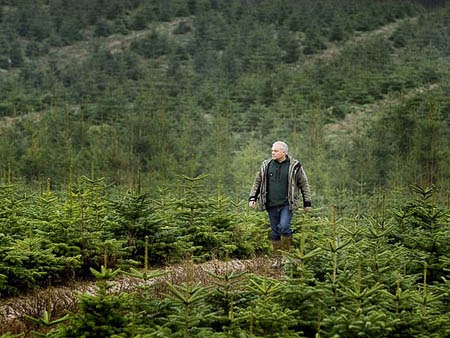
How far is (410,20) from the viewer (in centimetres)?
6525

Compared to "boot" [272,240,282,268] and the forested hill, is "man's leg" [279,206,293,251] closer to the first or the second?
"boot" [272,240,282,268]

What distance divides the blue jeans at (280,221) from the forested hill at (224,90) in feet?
18.6

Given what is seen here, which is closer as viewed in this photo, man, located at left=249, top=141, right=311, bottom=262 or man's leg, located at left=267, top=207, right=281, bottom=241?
man, located at left=249, top=141, right=311, bottom=262

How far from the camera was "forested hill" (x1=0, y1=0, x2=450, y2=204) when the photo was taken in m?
29.1

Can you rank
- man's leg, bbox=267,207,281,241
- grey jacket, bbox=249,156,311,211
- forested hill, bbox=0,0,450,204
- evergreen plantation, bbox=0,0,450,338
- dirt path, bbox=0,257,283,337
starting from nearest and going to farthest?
evergreen plantation, bbox=0,0,450,338, dirt path, bbox=0,257,283,337, grey jacket, bbox=249,156,311,211, man's leg, bbox=267,207,281,241, forested hill, bbox=0,0,450,204

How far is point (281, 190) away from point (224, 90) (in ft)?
121

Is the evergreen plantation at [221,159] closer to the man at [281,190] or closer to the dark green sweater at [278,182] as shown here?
the man at [281,190]

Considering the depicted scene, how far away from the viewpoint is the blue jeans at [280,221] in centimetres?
1111

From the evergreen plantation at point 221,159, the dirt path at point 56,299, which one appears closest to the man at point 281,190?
the evergreen plantation at point 221,159

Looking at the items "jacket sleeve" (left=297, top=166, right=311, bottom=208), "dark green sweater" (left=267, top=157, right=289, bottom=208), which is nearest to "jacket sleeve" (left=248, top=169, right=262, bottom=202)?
"dark green sweater" (left=267, top=157, right=289, bottom=208)

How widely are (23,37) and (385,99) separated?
33219 millimetres

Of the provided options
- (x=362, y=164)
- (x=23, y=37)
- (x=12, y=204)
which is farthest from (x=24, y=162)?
→ (x=23, y=37)

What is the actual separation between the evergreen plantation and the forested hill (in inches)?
7.4

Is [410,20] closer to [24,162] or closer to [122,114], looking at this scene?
[122,114]
